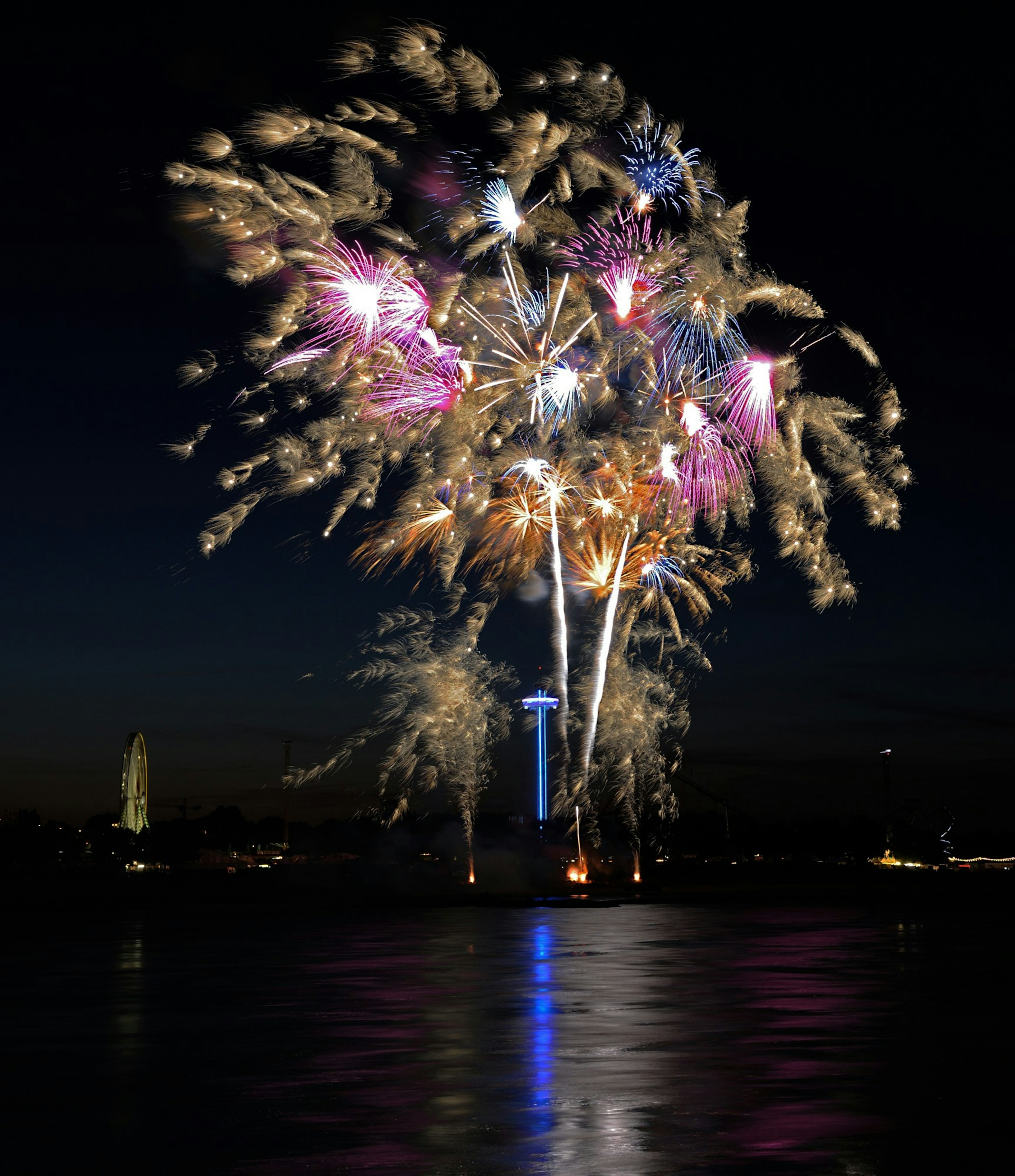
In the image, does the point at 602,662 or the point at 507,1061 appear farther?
the point at 602,662

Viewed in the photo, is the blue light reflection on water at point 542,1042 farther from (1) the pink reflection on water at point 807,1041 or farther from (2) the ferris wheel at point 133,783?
(2) the ferris wheel at point 133,783

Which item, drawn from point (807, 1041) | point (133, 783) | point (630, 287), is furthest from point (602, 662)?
point (133, 783)

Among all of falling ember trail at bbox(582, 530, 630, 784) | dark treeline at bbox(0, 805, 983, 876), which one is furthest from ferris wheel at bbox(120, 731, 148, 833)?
falling ember trail at bbox(582, 530, 630, 784)

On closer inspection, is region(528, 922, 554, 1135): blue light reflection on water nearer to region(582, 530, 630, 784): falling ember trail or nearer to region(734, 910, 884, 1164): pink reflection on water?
region(734, 910, 884, 1164): pink reflection on water

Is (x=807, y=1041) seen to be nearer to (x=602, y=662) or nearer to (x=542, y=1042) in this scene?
(x=542, y=1042)

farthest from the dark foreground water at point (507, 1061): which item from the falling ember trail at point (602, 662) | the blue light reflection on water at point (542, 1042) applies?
the falling ember trail at point (602, 662)

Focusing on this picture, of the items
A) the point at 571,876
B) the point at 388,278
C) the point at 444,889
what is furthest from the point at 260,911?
the point at 388,278
